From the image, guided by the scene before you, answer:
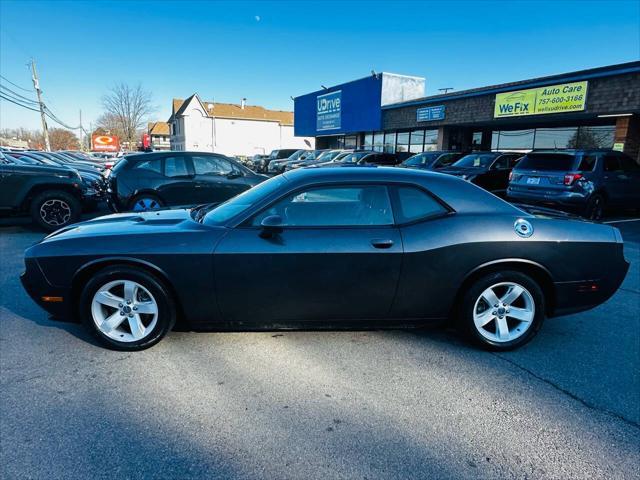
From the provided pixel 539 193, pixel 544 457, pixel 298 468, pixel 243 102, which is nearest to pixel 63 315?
pixel 298 468

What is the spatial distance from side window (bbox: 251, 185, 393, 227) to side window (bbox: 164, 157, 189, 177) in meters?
5.79

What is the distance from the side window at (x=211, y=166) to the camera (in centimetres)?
850

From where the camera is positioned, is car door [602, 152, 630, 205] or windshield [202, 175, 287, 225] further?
car door [602, 152, 630, 205]

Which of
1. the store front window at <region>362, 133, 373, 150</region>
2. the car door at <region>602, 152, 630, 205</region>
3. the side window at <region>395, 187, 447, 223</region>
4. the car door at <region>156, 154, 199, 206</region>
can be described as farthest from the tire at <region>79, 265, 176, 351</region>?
the store front window at <region>362, 133, 373, 150</region>

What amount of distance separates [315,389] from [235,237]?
50.0 inches

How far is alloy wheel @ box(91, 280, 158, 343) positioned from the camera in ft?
10.4

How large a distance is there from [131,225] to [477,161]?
11370 millimetres

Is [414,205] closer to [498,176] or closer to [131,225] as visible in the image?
[131,225]

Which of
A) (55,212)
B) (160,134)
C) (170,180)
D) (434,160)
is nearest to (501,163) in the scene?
(434,160)

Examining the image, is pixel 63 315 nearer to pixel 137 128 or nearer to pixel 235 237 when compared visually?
pixel 235 237

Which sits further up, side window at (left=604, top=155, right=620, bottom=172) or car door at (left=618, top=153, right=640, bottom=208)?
side window at (left=604, top=155, right=620, bottom=172)

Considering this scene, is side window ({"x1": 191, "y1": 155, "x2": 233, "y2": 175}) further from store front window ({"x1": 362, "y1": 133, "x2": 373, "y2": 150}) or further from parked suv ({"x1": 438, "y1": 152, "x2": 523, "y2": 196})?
store front window ({"x1": 362, "y1": 133, "x2": 373, "y2": 150})

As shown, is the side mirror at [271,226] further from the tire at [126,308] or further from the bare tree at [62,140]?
the bare tree at [62,140]

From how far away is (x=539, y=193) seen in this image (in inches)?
355
